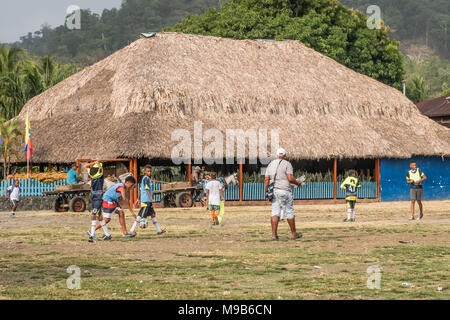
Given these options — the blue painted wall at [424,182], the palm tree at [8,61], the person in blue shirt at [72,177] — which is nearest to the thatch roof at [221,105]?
the blue painted wall at [424,182]

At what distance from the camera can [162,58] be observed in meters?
38.4

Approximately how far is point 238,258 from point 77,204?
18189 millimetres

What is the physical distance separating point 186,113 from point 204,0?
111303 millimetres

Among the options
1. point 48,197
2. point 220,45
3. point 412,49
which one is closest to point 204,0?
point 412,49

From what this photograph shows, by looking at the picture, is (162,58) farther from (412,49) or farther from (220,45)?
(412,49)

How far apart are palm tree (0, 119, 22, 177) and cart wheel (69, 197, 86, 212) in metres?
6.86

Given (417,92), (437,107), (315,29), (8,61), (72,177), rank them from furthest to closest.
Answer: (417,92) < (437,107) < (8,61) < (315,29) < (72,177)

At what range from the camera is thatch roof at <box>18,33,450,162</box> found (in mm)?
34969

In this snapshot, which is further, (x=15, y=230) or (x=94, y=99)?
(x=94, y=99)

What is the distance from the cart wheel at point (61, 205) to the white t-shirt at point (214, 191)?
422 inches

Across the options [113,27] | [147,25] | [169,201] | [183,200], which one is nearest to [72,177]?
[169,201]

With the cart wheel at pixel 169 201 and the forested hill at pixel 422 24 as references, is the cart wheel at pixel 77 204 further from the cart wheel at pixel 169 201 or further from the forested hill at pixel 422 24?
the forested hill at pixel 422 24

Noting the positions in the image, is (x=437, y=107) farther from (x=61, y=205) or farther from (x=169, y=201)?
(x=61, y=205)

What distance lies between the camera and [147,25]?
13338cm
